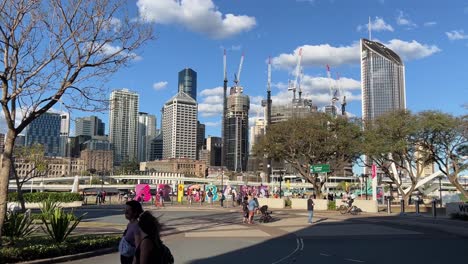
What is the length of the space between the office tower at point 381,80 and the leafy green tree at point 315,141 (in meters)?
118

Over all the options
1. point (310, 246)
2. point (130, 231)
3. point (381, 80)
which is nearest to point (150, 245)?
point (130, 231)

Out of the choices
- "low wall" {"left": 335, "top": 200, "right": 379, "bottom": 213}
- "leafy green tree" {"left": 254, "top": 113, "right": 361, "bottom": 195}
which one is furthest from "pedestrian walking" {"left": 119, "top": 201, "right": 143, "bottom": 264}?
"leafy green tree" {"left": 254, "top": 113, "right": 361, "bottom": 195}

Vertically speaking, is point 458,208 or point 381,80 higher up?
point 381,80

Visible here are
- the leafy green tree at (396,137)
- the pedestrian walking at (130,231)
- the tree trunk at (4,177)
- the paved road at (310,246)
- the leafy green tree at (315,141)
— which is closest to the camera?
the pedestrian walking at (130,231)

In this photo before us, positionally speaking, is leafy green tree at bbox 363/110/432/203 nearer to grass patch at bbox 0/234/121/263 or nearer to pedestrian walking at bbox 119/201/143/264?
grass patch at bbox 0/234/121/263

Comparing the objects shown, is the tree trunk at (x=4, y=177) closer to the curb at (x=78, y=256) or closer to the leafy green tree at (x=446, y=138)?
the curb at (x=78, y=256)

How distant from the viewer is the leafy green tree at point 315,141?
2128 inches

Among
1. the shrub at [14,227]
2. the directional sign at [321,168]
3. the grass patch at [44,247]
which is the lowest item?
the grass patch at [44,247]

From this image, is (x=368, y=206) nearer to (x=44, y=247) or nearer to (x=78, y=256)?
(x=78, y=256)

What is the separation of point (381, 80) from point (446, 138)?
465 ft

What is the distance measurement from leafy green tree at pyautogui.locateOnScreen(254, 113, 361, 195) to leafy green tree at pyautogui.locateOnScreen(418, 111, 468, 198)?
7.77m

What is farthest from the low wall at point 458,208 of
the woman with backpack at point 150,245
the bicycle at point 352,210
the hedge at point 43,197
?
the hedge at point 43,197

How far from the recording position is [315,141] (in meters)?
53.8

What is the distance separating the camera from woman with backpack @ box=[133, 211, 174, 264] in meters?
4.78
